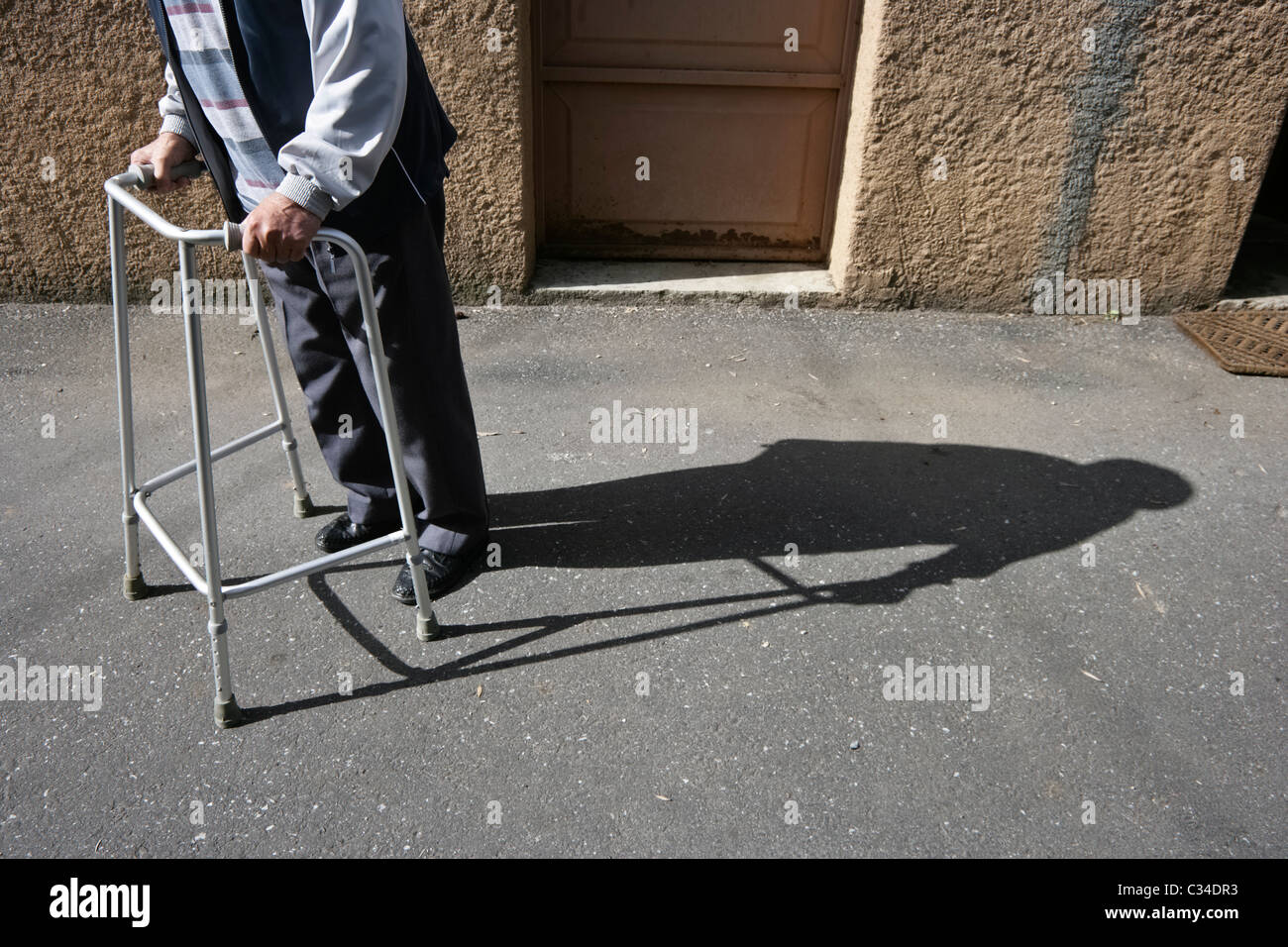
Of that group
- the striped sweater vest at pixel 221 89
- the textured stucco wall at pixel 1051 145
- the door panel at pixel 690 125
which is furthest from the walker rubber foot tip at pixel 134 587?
the textured stucco wall at pixel 1051 145

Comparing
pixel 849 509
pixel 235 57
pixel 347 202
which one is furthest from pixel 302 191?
pixel 849 509

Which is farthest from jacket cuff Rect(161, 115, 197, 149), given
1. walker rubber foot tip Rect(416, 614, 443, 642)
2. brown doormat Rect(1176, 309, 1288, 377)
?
brown doormat Rect(1176, 309, 1288, 377)

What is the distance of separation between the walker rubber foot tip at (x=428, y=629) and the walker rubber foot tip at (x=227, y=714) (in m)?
0.57

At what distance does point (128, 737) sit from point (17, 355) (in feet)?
9.79

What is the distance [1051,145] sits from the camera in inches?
199

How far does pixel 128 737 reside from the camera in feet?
8.98

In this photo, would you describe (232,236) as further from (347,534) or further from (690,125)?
(690,125)

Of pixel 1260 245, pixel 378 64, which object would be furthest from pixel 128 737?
pixel 1260 245

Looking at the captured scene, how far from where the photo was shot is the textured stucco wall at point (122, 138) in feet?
15.5

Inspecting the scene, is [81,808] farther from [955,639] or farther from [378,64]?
[955,639]

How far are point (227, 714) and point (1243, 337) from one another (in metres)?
5.17

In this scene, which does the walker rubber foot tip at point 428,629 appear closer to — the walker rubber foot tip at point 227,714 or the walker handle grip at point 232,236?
the walker rubber foot tip at point 227,714

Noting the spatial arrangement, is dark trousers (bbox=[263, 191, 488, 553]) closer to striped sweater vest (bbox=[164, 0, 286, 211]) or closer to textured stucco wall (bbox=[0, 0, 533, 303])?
striped sweater vest (bbox=[164, 0, 286, 211])

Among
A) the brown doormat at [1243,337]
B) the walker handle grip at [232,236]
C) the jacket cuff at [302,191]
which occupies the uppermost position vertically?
the jacket cuff at [302,191]
